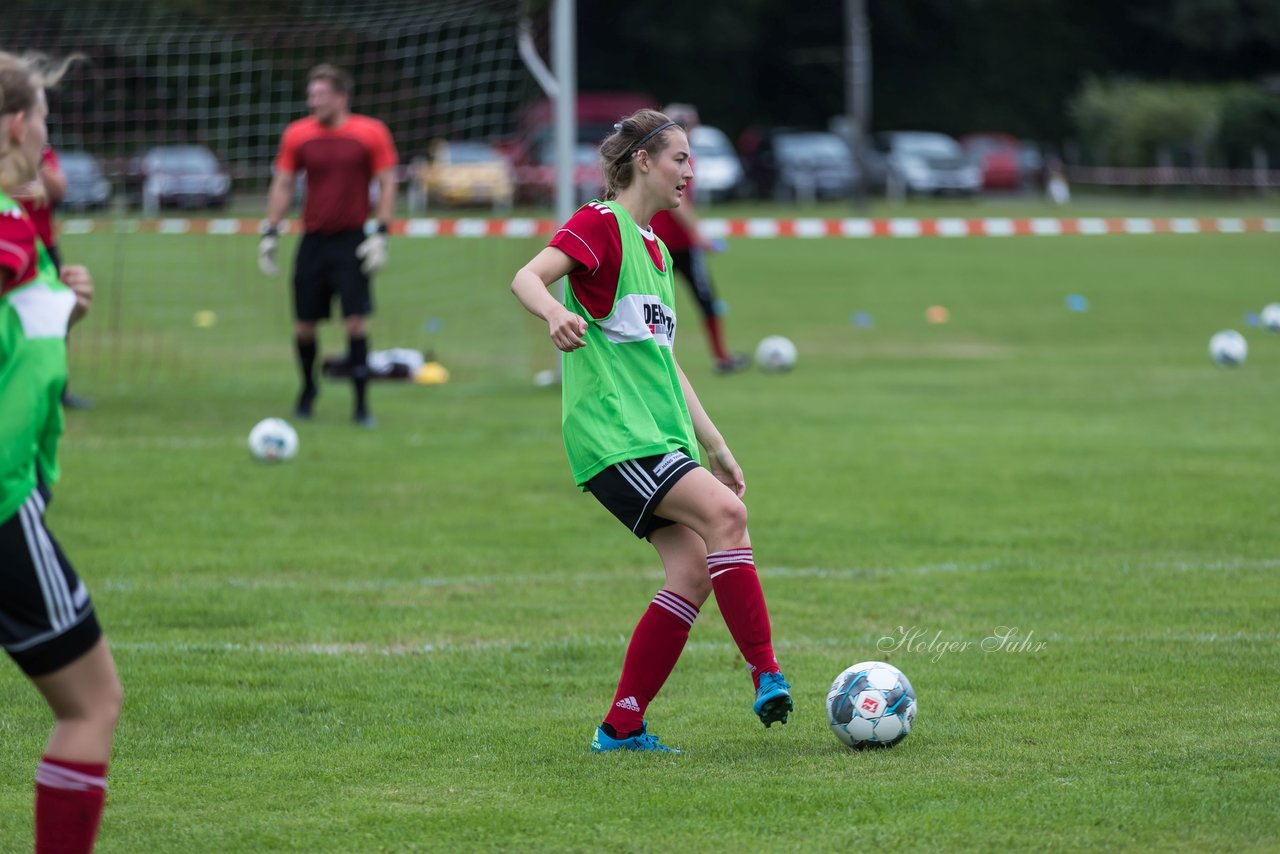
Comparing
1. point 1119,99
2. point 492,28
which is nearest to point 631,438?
point 492,28

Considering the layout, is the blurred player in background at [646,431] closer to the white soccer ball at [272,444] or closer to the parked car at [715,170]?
the white soccer ball at [272,444]

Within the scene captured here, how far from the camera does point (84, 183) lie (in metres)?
17.5

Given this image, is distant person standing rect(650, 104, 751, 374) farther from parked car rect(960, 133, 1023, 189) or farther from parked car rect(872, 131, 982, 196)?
parked car rect(960, 133, 1023, 189)

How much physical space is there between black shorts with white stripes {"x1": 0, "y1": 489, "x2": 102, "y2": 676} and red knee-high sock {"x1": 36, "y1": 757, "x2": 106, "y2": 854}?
21cm

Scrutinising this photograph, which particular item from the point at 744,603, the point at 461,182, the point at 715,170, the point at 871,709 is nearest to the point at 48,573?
the point at 744,603

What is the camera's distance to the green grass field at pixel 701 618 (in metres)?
4.30

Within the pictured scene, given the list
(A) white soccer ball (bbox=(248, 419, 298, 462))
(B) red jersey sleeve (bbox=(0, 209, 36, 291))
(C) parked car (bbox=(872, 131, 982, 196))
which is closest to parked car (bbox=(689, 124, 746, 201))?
(C) parked car (bbox=(872, 131, 982, 196))

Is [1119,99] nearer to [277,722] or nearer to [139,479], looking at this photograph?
[139,479]

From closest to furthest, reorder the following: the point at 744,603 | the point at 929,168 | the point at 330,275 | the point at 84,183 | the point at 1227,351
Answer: the point at 744,603
the point at 330,275
the point at 1227,351
the point at 84,183
the point at 929,168

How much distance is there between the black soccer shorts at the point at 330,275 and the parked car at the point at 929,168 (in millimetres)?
33246

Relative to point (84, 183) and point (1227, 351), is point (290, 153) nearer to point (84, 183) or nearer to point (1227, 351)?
point (84, 183)

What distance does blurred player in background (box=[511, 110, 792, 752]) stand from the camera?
4.66m

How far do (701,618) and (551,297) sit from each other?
2546mm

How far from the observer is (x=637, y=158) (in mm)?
4875
